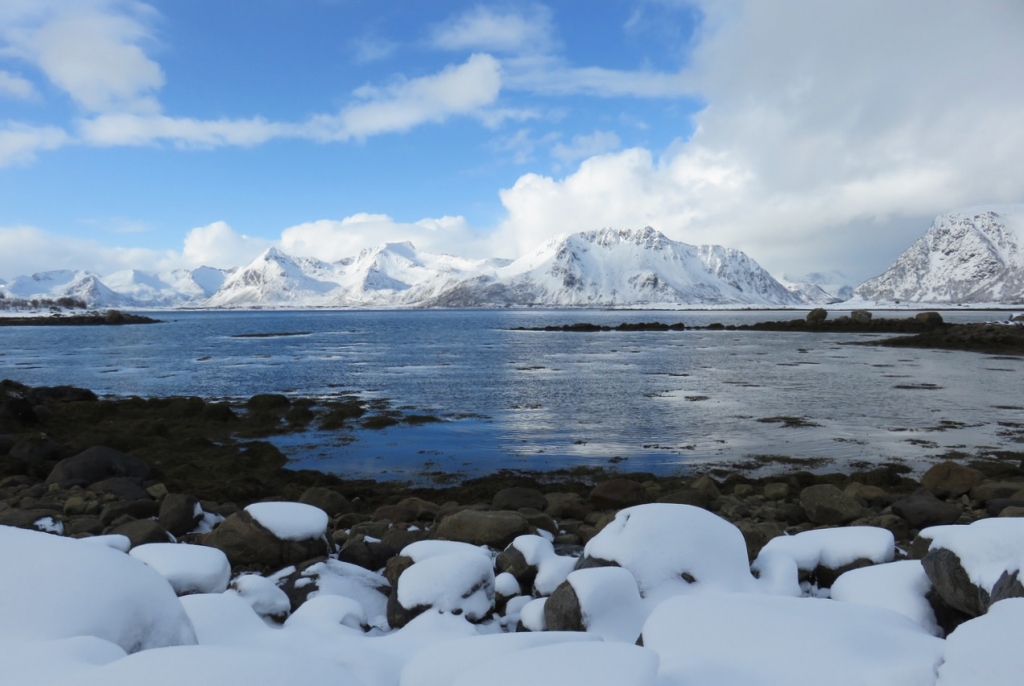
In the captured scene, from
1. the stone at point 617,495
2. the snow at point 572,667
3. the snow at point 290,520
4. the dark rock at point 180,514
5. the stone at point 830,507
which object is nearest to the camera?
the snow at point 572,667

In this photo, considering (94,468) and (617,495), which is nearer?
(617,495)

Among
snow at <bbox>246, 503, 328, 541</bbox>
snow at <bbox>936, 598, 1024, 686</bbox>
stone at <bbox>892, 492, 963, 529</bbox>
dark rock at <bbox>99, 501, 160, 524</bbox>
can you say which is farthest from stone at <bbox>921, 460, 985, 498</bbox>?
dark rock at <bbox>99, 501, 160, 524</bbox>

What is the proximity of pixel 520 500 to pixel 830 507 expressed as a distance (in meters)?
5.32

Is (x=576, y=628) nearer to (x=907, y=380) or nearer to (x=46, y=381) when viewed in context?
(x=907, y=380)

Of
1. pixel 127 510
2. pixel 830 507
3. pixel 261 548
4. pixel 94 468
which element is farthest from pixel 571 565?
pixel 94 468

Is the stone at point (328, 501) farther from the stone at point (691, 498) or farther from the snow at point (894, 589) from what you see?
the snow at point (894, 589)

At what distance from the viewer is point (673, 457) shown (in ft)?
56.1

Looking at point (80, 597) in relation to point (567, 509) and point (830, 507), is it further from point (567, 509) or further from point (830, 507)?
point (830, 507)

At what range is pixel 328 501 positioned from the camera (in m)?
11.9

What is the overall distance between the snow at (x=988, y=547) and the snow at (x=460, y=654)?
10.5ft

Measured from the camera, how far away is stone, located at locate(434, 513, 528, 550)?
834cm

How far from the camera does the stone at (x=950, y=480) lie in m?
12.3

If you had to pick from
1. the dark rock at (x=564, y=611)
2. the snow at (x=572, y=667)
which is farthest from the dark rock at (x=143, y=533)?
the snow at (x=572, y=667)

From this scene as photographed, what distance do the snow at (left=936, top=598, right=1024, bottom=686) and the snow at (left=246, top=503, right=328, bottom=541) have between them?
6.48m
